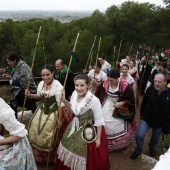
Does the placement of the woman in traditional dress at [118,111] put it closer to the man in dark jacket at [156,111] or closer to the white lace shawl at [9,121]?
the man in dark jacket at [156,111]

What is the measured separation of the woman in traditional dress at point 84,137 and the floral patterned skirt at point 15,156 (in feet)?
2.79

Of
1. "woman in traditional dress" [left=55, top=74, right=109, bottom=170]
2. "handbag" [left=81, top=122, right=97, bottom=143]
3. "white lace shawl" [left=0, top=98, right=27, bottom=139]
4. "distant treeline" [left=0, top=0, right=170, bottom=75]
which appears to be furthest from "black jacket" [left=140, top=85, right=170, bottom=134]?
"distant treeline" [left=0, top=0, right=170, bottom=75]

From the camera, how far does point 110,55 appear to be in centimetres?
2364

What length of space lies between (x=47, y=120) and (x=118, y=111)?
3.85 feet

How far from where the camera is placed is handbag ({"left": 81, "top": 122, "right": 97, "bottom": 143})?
9.59 ft

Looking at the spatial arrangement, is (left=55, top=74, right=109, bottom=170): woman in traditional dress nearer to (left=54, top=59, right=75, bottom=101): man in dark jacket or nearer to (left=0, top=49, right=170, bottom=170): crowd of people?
(left=0, top=49, right=170, bottom=170): crowd of people

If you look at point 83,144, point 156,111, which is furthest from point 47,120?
point 156,111

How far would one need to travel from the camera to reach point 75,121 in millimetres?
3090

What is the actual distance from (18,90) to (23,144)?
2.13 meters

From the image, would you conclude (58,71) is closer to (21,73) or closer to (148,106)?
(21,73)

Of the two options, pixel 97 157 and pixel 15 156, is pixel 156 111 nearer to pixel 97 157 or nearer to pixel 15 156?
pixel 97 157

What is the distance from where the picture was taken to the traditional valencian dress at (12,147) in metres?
2.08

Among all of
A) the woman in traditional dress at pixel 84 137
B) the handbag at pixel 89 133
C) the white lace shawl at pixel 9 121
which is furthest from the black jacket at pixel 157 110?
the white lace shawl at pixel 9 121

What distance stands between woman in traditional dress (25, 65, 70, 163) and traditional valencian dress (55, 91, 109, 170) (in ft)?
1.17
